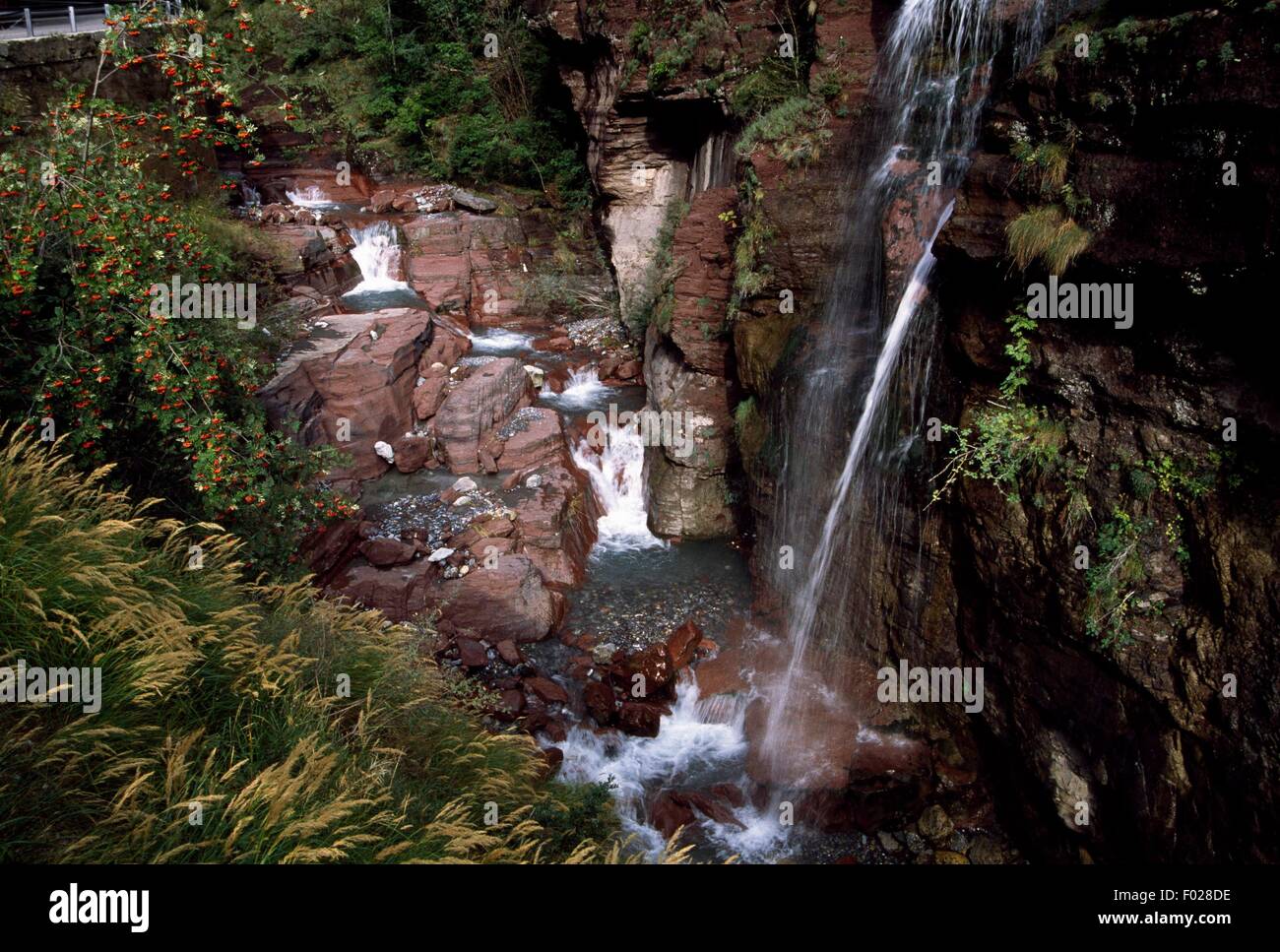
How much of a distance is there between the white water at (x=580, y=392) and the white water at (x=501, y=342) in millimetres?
1477

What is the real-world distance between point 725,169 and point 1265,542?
10.4 metres

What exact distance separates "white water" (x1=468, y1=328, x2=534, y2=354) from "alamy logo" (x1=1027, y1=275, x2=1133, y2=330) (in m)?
11.2

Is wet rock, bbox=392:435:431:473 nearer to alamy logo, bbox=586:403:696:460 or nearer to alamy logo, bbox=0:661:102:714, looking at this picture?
alamy logo, bbox=586:403:696:460

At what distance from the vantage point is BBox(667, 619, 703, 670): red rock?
31.2ft

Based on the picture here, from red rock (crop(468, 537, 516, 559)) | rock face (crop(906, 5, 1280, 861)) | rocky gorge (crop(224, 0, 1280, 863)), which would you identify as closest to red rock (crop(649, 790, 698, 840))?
rocky gorge (crop(224, 0, 1280, 863))

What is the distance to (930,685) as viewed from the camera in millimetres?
8070

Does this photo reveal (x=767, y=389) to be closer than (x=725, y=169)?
Yes

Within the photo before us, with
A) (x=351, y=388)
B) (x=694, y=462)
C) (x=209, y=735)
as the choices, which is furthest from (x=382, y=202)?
(x=209, y=735)

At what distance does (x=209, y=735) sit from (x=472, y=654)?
16.4 ft

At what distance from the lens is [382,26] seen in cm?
2267

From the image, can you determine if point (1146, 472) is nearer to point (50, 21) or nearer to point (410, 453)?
point (410, 453)
